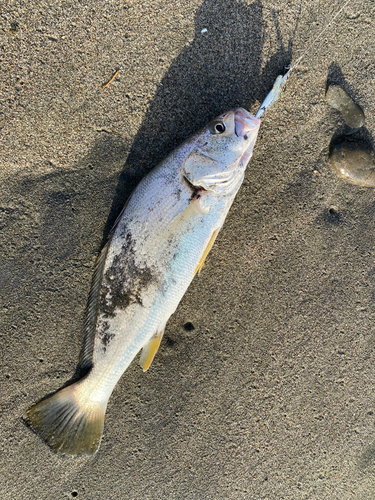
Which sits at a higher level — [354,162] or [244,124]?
[244,124]

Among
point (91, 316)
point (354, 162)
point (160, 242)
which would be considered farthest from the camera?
point (354, 162)

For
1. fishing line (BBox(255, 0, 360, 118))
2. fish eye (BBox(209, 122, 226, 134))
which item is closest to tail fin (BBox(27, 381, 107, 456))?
fish eye (BBox(209, 122, 226, 134))

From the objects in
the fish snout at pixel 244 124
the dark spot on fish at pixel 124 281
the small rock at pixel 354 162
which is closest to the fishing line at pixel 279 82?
the fish snout at pixel 244 124

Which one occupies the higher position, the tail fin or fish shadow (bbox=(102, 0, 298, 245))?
fish shadow (bbox=(102, 0, 298, 245))

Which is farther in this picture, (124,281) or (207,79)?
(207,79)

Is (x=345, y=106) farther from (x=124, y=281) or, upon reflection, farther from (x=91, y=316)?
(x=91, y=316)

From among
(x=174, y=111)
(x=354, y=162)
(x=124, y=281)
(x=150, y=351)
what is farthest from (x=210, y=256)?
(x=354, y=162)

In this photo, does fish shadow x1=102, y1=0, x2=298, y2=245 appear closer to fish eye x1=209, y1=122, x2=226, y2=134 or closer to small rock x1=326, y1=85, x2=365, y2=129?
fish eye x1=209, y1=122, x2=226, y2=134
